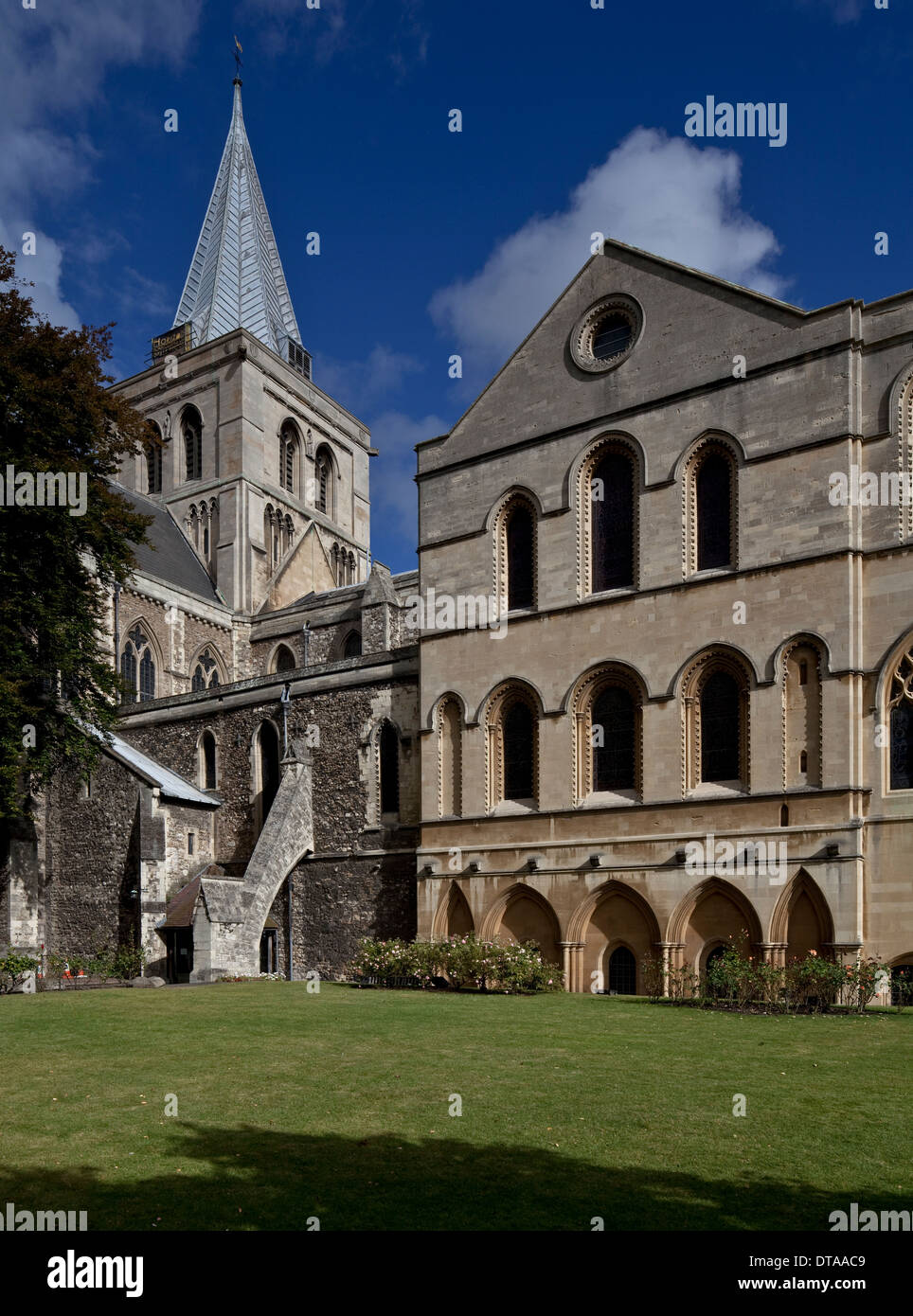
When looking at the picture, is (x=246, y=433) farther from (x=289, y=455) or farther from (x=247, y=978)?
(x=247, y=978)

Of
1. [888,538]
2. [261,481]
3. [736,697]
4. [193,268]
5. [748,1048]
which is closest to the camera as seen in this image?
[748,1048]

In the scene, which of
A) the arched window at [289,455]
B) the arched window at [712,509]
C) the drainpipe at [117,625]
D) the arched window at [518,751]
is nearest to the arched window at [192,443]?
the arched window at [289,455]

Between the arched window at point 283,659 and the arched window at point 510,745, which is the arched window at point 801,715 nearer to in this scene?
the arched window at point 510,745

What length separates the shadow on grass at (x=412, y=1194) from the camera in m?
6.19

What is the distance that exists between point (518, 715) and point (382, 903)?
21.7ft

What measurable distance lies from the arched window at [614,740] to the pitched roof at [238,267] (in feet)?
139

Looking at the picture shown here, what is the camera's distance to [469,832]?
2577 centimetres

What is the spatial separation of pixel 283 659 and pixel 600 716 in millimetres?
25199

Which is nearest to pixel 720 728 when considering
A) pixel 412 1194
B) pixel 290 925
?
pixel 290 925

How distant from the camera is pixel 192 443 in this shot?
5559 cm

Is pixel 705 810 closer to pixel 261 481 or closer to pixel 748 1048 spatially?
pixel 748 1048
